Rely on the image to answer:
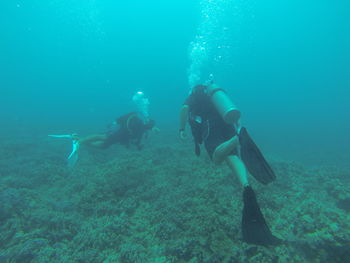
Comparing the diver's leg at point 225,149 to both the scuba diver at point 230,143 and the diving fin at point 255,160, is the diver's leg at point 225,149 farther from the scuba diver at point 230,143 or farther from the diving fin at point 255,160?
the diving fin at point 255,160

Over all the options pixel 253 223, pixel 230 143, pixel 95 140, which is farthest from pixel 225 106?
pixel 95 140

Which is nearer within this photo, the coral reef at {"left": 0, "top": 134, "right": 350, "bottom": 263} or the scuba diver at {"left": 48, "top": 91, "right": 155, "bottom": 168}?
the coral reef at {"left": 0, "top": 134, "right": 350, "bottom": 263}

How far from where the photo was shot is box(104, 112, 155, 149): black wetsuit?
8180 millimetres

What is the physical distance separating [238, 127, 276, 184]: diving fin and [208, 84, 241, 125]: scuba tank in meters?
0.48

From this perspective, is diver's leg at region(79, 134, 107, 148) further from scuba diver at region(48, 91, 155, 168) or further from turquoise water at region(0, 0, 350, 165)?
turquoise water at region(0, 0, 350, 165)

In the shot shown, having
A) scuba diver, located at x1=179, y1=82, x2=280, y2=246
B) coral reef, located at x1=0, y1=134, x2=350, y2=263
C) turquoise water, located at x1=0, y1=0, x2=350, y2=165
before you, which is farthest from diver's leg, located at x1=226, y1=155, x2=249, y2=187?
turquoise water, located at x1=0, y1=0, x2=350, y2=165

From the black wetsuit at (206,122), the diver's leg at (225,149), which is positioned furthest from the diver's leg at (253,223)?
the black wetsuit at (206,122)

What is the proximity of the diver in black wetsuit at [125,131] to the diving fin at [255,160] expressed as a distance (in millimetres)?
5248

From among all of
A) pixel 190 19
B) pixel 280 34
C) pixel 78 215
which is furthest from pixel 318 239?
pixel 280 34

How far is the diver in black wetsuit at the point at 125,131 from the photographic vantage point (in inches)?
323

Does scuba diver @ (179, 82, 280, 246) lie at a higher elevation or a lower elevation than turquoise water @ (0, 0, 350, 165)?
lower

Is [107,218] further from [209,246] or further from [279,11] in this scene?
[279,11]

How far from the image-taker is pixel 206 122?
4547mm

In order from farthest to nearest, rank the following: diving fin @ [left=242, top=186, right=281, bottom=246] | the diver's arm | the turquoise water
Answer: the turquoise water
the diver's arm
diving fin @ [left=242, top=186, right=281, bottom=246]
